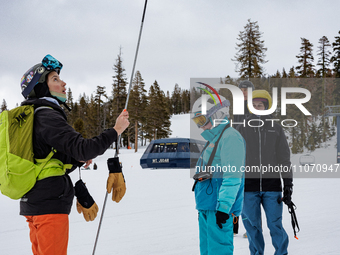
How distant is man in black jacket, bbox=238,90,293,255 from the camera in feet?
11.8

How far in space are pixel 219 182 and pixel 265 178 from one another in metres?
1.20

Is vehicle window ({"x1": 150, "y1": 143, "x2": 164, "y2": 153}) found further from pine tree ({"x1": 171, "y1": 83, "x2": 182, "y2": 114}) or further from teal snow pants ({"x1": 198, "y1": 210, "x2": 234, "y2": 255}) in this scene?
pine tree ({"x1": 171, "y1": 83, "x2": 182, "y2": 114})

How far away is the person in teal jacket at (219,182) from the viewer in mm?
2598

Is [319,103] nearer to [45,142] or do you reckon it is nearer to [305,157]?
[305,157]

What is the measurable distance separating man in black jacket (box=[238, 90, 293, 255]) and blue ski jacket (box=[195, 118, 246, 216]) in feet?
3.28

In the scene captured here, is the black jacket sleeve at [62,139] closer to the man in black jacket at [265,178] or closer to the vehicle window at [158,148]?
the man in black jacket at [265,178]

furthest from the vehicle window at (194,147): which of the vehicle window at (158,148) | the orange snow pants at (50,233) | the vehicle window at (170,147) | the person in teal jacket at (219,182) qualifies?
the orange snow pants at (50,233)

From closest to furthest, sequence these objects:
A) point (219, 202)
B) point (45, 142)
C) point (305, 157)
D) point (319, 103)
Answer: point (45, 142), point (219, 202), point (305, 157), point (319, 103)

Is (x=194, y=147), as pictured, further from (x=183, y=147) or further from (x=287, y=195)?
(x=287, y=195)

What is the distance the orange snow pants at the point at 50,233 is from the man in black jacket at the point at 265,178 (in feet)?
7.99

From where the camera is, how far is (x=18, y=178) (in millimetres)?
1921

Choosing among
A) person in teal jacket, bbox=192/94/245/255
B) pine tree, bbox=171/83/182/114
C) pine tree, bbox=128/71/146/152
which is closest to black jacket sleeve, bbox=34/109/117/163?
person in teal jacket, bbox=192/94/245/255

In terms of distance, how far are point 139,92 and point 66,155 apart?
123 ft

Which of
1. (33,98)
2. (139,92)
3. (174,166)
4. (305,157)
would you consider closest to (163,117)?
(139,92)
